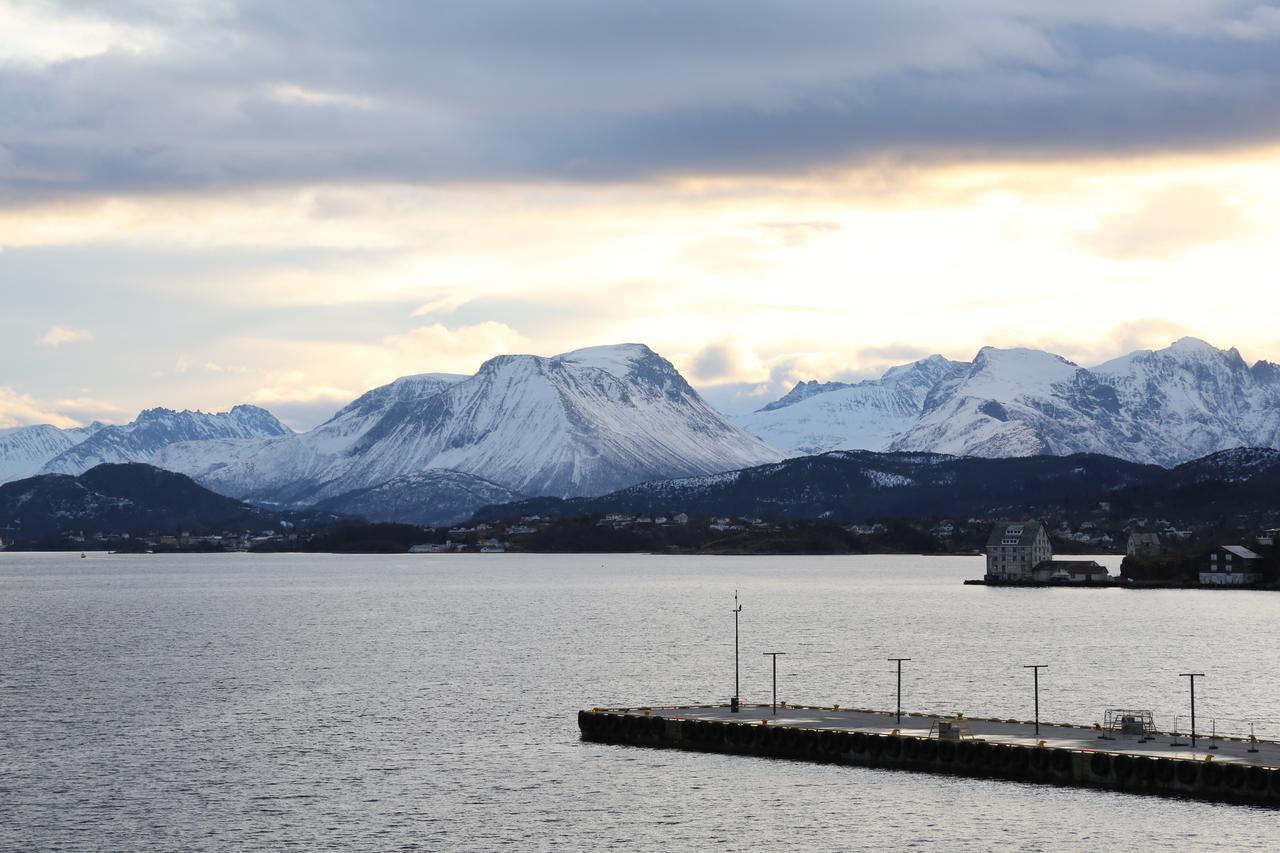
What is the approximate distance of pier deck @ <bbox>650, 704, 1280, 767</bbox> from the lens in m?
92.1

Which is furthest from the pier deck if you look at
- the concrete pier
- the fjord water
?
the fjord water

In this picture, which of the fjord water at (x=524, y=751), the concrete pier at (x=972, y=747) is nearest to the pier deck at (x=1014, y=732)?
the concrete pier at (x=972, y=747)

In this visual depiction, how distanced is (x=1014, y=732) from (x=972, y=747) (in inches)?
276

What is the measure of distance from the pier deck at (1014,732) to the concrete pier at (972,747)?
0.21 feet

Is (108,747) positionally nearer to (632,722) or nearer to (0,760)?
(0,760)

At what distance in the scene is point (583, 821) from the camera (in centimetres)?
8588

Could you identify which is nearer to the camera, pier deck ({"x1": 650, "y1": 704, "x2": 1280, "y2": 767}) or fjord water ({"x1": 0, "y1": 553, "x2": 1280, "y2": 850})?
fjord water ({"x1": 0, "y1": 553, "x2": 1280, "y2": 850})

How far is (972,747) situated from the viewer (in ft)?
314

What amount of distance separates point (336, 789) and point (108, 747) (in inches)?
866

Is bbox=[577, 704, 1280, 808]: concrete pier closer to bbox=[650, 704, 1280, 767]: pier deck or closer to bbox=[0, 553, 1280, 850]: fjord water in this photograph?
bbox=[650, 704, 1280, 767]: pier deck

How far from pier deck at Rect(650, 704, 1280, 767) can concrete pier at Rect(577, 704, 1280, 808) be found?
63 millimetres

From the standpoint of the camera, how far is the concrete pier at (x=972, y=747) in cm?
8788

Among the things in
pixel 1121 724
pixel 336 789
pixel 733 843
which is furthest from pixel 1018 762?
pixel 336 789

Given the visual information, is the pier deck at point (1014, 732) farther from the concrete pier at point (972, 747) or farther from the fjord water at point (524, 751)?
the fjord water at point (524, 751)
